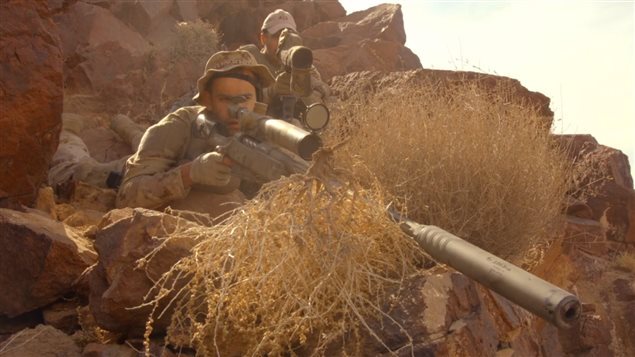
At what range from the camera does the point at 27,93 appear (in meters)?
3.68

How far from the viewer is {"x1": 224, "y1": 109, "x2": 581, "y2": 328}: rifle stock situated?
194cm

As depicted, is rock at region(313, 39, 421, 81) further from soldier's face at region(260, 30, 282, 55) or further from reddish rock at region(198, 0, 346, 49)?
soldier's face at region(260, 30, 282, 55)

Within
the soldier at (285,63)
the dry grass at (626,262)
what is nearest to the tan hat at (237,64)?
the soldier at (285,63)

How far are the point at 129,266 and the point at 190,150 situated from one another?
1.73m

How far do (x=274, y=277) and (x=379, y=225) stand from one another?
51 cm

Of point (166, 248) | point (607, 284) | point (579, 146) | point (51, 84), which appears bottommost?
point (607, 284)

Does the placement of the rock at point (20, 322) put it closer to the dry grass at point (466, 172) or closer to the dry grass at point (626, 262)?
the dry grass at point (466, 172)

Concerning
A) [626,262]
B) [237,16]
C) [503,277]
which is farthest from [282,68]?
[237,16]

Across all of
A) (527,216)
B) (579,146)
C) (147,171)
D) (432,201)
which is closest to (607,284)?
(579,146)

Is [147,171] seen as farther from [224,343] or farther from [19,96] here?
[224,343]

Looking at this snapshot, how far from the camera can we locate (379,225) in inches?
104

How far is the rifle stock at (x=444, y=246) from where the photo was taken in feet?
6.36

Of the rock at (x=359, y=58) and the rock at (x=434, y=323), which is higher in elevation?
the rock at (x=359, y=58)

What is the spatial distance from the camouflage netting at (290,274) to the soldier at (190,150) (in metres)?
1.48
